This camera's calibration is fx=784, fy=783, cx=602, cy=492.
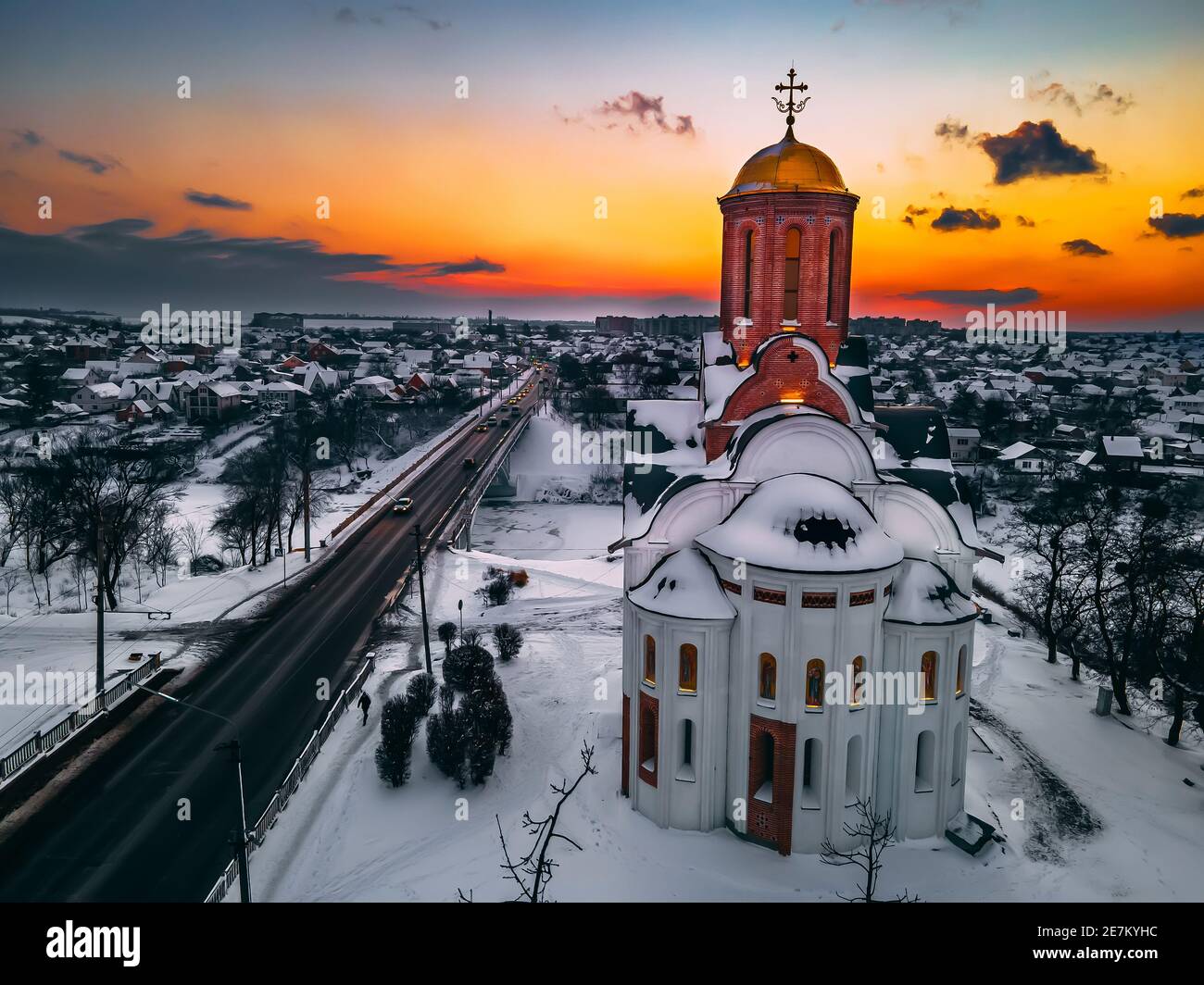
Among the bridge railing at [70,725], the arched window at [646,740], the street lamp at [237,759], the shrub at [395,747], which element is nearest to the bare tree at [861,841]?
the arched window at [646,740]

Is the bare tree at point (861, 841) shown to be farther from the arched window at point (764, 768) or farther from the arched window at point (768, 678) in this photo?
the arched window at point (768, 678)

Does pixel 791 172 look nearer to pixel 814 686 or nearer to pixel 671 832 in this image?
pixel 814 686

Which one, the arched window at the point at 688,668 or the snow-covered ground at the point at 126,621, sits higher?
the arched window at the point at 688,668

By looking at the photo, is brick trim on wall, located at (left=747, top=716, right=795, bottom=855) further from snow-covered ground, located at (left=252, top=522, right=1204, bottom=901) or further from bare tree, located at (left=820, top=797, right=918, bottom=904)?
bare tree, located at (left=820, top=797, right=918, bottom=904)

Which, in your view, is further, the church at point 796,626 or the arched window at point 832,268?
the arched window at point 832,268
